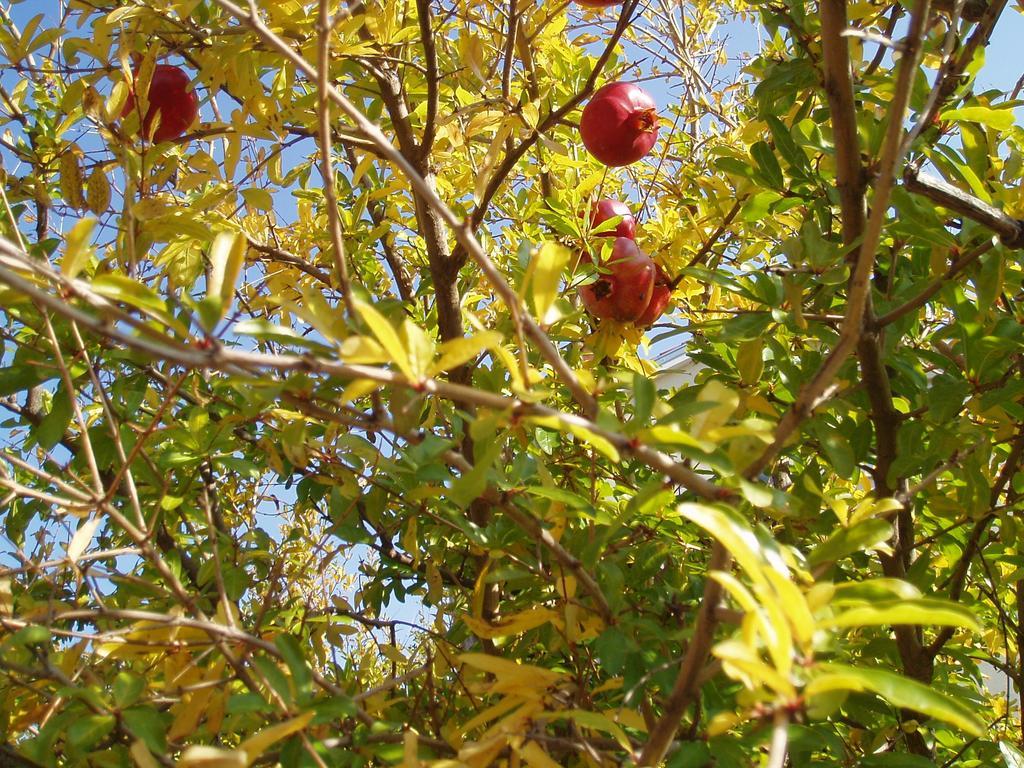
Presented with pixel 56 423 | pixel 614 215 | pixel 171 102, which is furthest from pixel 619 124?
pixel 56 423

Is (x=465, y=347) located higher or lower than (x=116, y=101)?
lower

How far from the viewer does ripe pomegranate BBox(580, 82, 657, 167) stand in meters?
1.49

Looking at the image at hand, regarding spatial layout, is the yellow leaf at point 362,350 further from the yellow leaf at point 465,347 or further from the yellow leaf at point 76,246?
the yellow leaf at point 76,246

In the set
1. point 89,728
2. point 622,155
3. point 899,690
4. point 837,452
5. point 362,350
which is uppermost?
point 622,155

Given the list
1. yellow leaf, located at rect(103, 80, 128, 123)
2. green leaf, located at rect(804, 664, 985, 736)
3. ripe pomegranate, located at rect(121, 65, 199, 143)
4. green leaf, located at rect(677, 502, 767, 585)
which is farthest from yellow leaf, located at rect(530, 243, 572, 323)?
ripe pomegranate, located at rect(121, 65, 199, 143)

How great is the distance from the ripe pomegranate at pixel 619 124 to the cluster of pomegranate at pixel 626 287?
104 millimetres

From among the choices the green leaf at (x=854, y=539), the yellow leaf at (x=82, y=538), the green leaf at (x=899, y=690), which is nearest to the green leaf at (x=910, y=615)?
the green leaf at (x=899, y=690)

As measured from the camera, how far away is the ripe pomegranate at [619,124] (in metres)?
1.49

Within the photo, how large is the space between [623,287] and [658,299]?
5.4 inches

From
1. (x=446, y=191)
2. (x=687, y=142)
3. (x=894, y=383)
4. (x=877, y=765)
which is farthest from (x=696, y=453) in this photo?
(x=687, y=142)

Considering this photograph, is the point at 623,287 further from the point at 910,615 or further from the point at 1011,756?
the point at 910,615

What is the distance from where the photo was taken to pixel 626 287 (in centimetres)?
146

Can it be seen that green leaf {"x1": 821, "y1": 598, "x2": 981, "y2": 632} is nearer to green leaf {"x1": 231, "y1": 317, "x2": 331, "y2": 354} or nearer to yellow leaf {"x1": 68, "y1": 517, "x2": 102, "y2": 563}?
green leaf {"x1": 231, "y1": 317, "x2": 331, "y2": 354}

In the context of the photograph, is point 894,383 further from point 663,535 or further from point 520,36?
point 520,36
